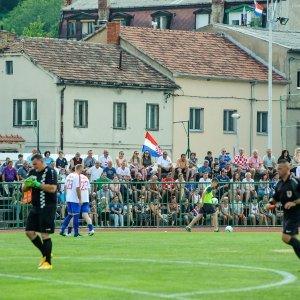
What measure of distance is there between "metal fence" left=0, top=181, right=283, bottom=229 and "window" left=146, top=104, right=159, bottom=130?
24695 mm

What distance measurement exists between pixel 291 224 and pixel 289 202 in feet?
1.17

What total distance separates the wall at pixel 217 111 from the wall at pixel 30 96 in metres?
7.73

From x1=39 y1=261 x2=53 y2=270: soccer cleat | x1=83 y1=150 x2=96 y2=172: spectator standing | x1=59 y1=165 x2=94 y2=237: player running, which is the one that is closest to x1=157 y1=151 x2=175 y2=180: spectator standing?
x1=83 y1=150 x2=96 y2=172: spectator standing

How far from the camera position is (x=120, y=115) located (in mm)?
63094

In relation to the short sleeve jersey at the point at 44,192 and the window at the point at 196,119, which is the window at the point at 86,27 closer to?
the window at the point at 196,119

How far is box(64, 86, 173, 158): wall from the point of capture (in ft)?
198

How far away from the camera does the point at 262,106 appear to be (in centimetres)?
6944

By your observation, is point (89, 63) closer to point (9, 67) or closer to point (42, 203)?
point (9, 67)

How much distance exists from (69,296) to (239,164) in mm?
25685

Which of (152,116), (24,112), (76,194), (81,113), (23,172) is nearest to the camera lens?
(76,194)

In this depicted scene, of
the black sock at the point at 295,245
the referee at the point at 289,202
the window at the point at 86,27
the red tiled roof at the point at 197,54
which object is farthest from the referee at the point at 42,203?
the window at the point at 86,27

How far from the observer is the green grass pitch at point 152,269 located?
58.0 ft

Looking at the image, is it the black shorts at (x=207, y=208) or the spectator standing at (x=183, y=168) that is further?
the spectator standing at (x=183, y=168)

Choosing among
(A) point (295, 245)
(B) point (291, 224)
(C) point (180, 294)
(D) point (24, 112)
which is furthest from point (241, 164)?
(C) point (180, 294)
